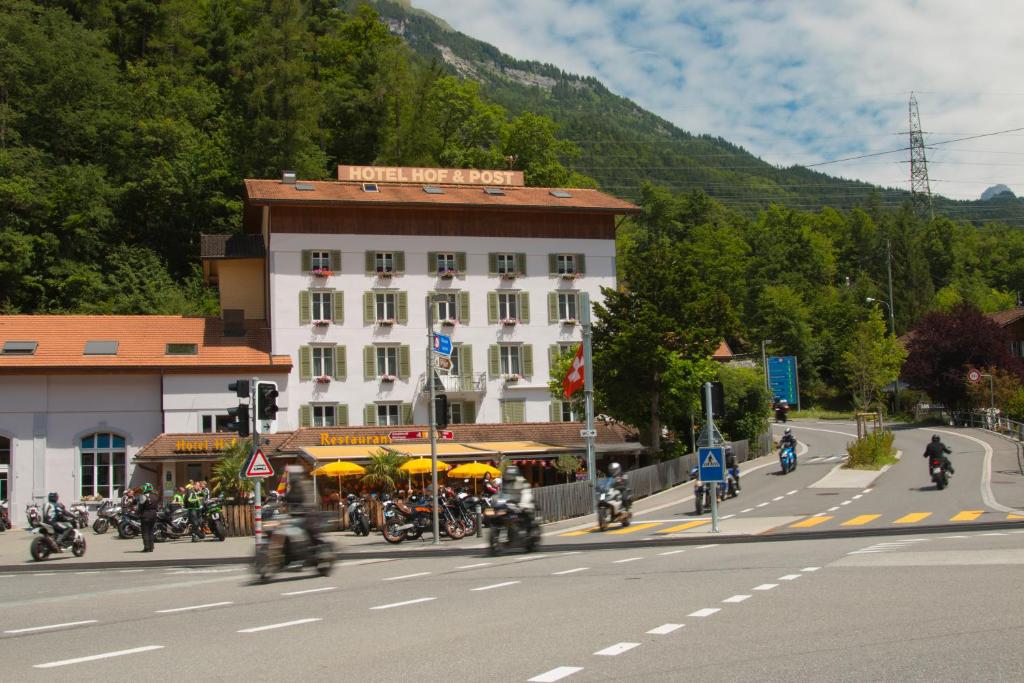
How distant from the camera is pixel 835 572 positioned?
1465 centimetres

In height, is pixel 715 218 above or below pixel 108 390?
above

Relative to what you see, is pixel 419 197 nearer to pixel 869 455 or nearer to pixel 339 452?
pixel 339 452

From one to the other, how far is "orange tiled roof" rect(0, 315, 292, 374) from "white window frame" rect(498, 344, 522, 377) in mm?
10775

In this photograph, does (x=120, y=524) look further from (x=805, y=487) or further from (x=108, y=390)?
(x=805, y=487)

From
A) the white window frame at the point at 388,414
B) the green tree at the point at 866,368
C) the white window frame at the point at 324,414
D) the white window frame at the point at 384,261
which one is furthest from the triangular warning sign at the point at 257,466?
the green tree at the point at 866,368

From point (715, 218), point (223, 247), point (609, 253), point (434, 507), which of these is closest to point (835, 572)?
point (434, 507)

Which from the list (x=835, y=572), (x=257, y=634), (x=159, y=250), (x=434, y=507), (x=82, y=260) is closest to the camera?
(x=257, y=634)

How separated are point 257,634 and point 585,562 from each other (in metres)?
9.02

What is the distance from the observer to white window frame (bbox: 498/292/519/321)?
54938 millimetres

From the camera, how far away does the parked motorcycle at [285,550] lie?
16.7 meters

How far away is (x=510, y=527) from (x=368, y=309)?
106ft

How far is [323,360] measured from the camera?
2029 inches

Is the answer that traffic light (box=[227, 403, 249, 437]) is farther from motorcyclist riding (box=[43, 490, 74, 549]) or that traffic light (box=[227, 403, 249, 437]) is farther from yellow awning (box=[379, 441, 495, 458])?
yellow awning (box=[379, 441, 495, 458])

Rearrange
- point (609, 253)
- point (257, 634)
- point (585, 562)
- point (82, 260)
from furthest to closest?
point (82, 260) < point (609, 253) < point (585, 562) < point (257, 634)
